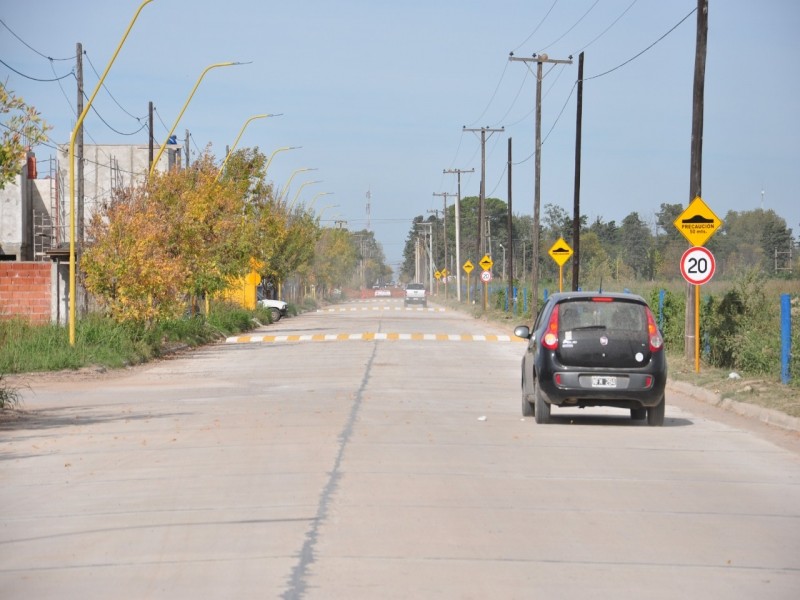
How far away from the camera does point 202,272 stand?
3878cm

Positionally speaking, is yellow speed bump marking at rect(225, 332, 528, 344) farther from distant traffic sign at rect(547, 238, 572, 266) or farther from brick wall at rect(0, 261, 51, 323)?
brick wall at rect(0, 261, 51, 323)

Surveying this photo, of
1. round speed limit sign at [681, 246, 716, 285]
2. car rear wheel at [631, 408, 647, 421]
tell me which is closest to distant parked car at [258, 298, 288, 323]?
round speed limit sign at [681, 246, 716, 285]

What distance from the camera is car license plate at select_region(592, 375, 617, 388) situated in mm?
15797

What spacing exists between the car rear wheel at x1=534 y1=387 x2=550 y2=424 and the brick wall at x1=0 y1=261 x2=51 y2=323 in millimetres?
21284

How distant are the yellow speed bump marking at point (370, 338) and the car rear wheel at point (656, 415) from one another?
75.2 feet

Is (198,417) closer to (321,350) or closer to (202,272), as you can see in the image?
(321,350)

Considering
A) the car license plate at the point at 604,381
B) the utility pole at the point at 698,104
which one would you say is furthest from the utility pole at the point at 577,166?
the car license plate at the point at 604,381

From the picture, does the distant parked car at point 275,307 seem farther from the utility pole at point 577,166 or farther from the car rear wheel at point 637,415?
the car rear wheel at point 637,415

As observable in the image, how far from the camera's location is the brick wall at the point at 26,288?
34.4m

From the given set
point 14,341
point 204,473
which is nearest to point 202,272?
point 14,341

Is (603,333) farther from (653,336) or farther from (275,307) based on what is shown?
(275,307)

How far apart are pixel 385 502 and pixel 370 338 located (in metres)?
30.4

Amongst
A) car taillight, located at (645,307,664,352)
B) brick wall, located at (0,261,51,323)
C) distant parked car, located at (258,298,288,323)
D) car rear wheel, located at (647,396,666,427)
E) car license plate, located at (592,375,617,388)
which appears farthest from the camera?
distant parked car, located at (258,298,288,323)

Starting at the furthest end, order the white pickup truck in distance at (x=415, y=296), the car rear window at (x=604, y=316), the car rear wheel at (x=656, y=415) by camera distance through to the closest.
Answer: the white pickup truck in distance at (x=415, y=296) → the car rear wheel at (x=656, y=415) → the car rear window at (x=604, y=316)
